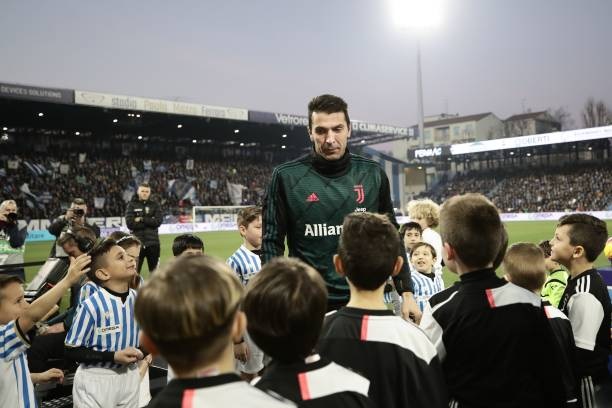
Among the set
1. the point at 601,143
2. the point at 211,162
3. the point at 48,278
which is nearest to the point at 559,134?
the point at 601,143

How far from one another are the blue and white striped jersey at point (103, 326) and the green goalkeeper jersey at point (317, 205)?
1.19 m

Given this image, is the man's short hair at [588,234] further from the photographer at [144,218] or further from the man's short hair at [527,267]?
the photographer at [144,218]

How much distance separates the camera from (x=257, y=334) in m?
1.65

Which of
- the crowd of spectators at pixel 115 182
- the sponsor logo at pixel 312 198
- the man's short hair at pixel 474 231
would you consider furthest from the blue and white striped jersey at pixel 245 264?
the crowd of spectators at pixel 115 182

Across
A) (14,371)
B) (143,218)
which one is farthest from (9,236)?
(14,371)

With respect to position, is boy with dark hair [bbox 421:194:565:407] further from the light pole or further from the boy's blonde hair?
the light pole

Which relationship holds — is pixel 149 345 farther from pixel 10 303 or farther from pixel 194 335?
pixel 10 303

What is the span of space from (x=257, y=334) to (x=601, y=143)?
4776 cm

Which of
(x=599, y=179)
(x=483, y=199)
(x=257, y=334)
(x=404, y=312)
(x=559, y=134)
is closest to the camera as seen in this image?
(x=257, y=334)

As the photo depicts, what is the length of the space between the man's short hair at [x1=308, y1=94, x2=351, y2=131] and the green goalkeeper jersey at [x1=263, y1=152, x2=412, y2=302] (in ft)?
0.95

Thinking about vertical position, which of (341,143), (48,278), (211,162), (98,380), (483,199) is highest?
(211,162)

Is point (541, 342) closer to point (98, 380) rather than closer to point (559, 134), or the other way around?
point (98, 380)

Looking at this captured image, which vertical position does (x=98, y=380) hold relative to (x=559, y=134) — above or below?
below

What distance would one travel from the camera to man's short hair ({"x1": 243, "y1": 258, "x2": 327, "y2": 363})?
1633mm
